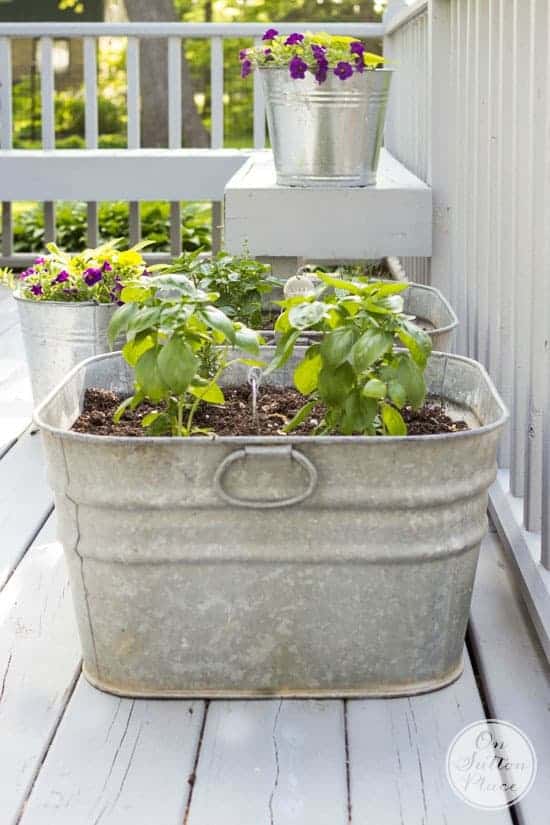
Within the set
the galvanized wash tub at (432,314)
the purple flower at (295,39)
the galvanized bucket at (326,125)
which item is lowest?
the galvanized wash tub at (432,314)

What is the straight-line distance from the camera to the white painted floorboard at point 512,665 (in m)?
1.55

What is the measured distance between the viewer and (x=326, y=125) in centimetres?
298

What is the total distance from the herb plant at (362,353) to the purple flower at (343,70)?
49.0 inches

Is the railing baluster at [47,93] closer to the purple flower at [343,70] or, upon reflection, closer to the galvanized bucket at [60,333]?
the galvanized bucket at [60,333]

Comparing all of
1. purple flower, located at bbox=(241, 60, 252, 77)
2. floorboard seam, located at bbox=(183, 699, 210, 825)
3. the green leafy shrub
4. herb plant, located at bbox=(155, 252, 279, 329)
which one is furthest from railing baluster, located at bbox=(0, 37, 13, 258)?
floorboard seam, located at bbox=(183, 699, 210, 825)

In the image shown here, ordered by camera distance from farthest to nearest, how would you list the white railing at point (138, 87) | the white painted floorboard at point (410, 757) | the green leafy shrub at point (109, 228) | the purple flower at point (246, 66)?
1. the green leafy shrub at point (109, 228)
2. the white railing at point (138, 87)
3. the purple flower at point (246, 66)
4. the white painted floorboard at point (410, 757)

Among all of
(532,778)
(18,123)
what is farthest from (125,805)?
(18,123)

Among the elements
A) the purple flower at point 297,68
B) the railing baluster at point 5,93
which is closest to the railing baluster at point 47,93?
the railing baluster at point 5,93

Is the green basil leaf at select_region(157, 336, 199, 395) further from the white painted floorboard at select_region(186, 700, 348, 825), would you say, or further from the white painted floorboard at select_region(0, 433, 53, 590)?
the white painted floorboard at select_region(0, 433, 53, 590)

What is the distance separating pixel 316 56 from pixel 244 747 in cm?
176

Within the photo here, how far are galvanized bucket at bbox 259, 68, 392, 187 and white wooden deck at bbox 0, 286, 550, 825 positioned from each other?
1.36 m

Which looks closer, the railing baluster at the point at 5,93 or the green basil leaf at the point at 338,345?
the green basil leaf at the point at 338,345

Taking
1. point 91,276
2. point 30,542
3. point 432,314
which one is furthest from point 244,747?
point 91,276

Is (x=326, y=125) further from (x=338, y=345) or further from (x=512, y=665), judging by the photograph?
(x=512, y=665)
